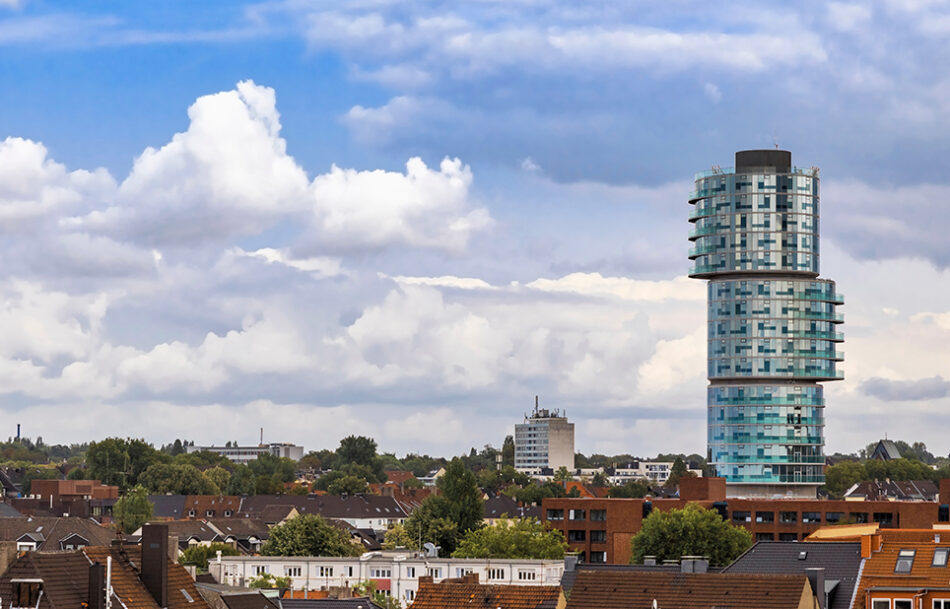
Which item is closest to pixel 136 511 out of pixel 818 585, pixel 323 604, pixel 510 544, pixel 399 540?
pixel 399 540

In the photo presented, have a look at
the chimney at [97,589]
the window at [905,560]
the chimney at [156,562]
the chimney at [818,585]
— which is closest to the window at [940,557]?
the window at [905,560]

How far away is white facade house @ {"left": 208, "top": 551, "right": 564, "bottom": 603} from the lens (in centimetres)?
12925

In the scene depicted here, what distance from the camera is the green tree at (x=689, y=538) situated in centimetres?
14312

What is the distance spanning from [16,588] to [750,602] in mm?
24350

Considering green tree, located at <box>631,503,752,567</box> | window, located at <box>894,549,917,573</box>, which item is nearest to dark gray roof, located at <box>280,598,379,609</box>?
window, located at <box>894,549,917,573</box>

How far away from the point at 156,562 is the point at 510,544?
93991mm

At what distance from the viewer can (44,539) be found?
151m

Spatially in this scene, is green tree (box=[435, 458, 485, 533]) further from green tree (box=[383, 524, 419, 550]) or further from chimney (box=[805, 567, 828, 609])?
chimney (box=[805, 567, 828, 609])

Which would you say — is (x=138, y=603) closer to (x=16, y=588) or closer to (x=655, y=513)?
(x=16, y=588)

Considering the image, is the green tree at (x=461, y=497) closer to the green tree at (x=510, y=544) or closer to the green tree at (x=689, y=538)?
the green tree at (x=510, y=544)

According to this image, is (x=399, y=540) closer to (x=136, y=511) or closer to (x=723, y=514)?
(x=723, y=514)

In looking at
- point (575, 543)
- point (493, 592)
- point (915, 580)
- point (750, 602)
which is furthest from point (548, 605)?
point (575, 543)

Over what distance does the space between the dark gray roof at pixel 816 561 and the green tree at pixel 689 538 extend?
2580 inches

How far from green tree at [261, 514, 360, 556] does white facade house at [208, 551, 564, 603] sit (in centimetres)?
1609
